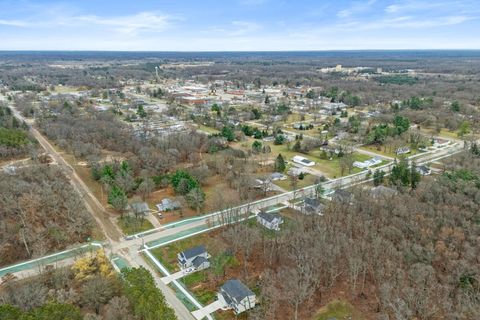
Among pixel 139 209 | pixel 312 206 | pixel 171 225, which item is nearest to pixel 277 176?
pixel 312 206

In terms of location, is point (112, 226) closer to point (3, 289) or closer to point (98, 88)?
point (3, 289)

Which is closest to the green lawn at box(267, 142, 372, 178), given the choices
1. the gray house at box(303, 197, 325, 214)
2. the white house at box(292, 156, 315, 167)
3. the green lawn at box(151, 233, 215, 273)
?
the white house at box(292, 156, 315, 167)

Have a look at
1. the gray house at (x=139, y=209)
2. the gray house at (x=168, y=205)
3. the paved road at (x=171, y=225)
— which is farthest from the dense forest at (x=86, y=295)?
the gray house at (x=168, y=205)

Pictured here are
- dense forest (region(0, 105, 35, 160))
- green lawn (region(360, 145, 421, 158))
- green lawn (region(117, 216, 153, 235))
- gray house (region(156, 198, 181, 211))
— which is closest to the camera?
green lawn (region(117, 216, 153, 235))

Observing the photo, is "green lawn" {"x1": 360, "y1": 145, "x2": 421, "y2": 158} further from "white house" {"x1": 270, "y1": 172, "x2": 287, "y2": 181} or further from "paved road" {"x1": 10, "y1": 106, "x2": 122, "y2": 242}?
"paved road" {"x1": 10, "y1": 106, "x2": 122, "y2": 242}

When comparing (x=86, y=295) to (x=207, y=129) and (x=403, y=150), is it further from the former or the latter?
(x=207, y=129)

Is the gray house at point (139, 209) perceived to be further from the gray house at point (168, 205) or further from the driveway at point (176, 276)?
the driveway at point (176, 276)
